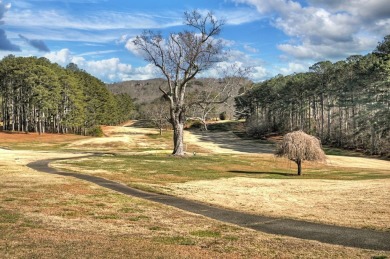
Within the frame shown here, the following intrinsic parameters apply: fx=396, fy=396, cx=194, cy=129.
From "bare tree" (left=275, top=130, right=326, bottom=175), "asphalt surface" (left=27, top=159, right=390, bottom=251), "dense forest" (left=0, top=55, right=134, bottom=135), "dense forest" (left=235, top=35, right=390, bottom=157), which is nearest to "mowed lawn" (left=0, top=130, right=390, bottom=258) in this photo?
"asphalt surface" (left=27, top=159, right=390, bottom=251)

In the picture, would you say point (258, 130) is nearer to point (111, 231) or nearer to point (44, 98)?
point (44, 98)

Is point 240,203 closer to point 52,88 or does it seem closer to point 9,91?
point 52,88

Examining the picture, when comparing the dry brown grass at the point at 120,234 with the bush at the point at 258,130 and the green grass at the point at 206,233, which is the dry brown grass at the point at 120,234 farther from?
the bush at the point at 258,130

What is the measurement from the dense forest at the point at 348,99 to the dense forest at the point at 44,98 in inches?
1956

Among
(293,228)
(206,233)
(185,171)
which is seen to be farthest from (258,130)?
(206,233)

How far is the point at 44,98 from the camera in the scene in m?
99.3

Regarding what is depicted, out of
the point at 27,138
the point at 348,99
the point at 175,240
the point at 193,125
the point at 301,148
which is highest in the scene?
the point at 348,99

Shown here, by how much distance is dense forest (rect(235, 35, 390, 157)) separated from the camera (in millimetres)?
80312

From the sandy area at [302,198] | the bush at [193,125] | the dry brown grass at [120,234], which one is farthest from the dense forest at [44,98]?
the dry brown grass at [120,234]

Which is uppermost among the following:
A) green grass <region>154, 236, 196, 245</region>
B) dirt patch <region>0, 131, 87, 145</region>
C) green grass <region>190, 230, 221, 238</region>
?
dirt patch <region>0, 131, 87, 145</region>

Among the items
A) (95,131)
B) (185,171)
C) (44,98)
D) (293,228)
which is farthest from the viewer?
(95,131)

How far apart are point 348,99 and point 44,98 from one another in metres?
75.1

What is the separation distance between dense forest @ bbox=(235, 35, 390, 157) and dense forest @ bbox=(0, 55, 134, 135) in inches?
1956

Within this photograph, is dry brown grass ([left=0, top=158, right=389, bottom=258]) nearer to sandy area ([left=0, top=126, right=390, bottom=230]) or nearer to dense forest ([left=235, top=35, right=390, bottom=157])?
sandy area ([left=0, top=126, right=390, bottom=230])
